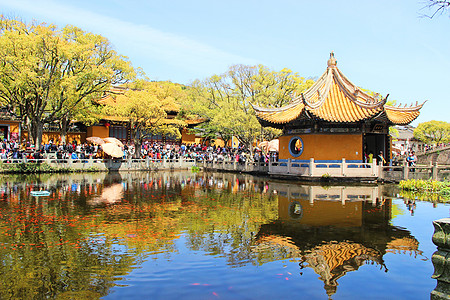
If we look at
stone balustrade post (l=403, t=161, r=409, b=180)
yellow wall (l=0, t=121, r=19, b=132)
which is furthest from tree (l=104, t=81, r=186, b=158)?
stone balustrade post (l=403, t=161, r=409, b=180)

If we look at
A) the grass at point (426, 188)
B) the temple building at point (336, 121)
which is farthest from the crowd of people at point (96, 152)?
the grass at point (426, 188)

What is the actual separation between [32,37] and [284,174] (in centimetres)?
1921

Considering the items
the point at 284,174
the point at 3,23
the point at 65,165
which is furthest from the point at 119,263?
the point at 3,23

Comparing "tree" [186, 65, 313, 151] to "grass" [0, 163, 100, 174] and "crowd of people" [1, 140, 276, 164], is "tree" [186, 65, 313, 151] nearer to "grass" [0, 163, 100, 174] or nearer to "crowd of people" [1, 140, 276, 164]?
"crowd of people" [1, 140, 276, 164]

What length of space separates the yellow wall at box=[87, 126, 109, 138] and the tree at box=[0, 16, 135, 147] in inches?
273

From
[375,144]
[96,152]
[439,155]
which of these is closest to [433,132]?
[439,155]

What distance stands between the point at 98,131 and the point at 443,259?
126ft

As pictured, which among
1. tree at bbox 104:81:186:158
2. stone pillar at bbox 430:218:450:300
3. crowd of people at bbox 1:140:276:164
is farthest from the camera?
tree at bbox 104:81:186:158

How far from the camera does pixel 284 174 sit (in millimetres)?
23812

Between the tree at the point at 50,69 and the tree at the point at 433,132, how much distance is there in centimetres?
4924

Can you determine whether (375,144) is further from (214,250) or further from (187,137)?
(187,137)

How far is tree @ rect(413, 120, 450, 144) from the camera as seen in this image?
58.0 meters

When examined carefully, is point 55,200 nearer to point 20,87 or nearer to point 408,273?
point 408,273

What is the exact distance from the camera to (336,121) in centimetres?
2162
